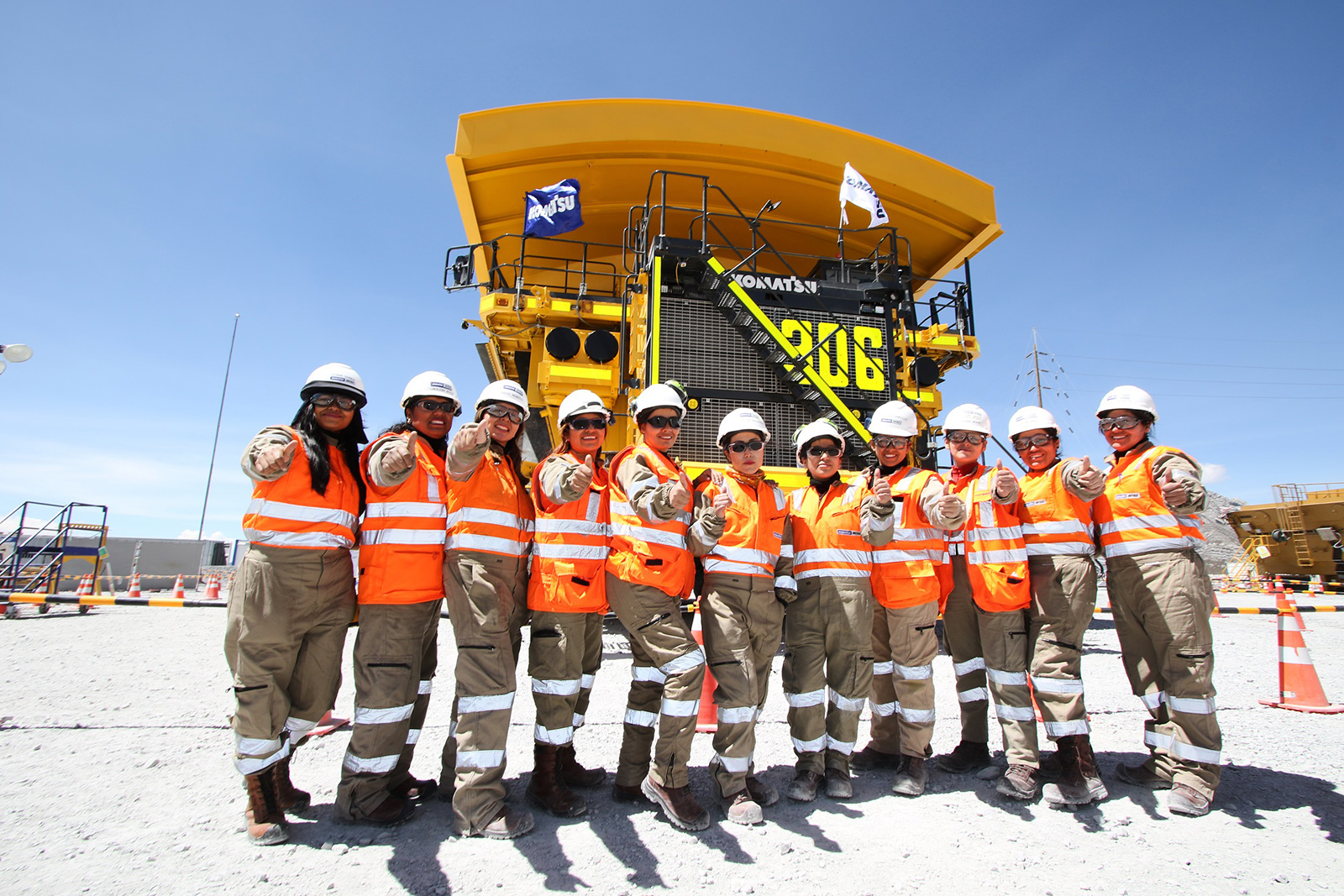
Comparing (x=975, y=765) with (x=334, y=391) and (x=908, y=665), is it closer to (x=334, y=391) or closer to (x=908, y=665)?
(x=908, y=665)

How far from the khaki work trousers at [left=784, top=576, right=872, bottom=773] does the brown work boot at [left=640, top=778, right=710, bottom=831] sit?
636 mm

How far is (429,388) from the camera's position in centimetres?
294

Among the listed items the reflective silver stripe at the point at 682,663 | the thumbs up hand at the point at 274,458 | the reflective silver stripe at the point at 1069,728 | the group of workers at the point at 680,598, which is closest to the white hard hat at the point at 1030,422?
the group of workers at the point at 680,598

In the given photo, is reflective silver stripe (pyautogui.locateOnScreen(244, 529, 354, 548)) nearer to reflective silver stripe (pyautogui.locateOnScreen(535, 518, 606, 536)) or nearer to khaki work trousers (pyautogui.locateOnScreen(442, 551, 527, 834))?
khaki work trousers (pyautogui.locateOnScreen(442, 551, 527, 834))

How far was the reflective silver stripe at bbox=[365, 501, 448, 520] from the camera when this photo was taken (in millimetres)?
2688

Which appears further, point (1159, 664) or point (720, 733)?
point (1159, 664)

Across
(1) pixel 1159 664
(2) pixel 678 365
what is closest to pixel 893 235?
(2) pixel 678 365

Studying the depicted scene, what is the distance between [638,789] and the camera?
9.32 ft

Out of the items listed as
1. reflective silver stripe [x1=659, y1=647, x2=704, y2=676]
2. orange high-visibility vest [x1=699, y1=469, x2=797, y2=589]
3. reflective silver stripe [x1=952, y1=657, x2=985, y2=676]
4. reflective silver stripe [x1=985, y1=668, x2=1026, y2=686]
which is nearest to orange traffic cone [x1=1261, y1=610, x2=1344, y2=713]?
reflective silver stripe [x1=952, y1=657, x2=985, y2=676]

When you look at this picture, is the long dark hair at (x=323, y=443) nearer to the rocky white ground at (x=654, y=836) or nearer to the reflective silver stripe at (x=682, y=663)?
the rocky white ground at (x=654, y=836)

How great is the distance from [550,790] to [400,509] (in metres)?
1.32

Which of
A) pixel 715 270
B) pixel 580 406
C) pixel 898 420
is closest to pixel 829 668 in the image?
pixel 898 420

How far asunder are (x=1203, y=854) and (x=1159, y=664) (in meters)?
0.88

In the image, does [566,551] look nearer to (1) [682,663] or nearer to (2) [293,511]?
(1) [682,663]
